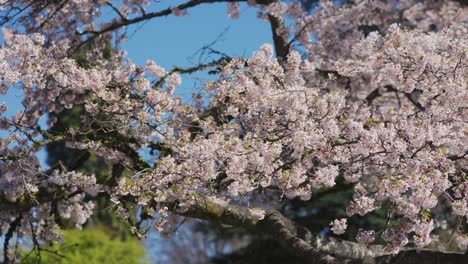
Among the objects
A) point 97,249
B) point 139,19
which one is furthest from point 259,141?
point 97,249

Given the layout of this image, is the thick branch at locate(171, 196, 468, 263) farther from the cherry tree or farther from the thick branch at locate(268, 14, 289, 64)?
the thick branch at locate(268, 14, 289, 64)

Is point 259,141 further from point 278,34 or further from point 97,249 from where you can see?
point 97,249

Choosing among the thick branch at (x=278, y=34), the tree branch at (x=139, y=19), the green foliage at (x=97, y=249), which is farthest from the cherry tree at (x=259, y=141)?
the green foliage at (x=97, y=249)

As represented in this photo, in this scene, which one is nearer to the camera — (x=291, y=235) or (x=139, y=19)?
(x=291, y=235)

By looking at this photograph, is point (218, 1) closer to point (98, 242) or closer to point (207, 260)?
point (207, 260)

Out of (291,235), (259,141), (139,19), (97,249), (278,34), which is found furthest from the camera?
(97,249)

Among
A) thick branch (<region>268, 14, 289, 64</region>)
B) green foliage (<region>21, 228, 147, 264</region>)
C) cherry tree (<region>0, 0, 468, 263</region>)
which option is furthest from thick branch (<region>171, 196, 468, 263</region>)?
green foliage (<region>21, 228, 147, 264</region>)

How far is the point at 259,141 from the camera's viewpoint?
485 centimetres

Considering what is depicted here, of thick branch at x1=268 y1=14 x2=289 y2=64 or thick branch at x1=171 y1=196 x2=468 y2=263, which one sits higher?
thick branch at x1=268 y1=14 x2=289 y2=64

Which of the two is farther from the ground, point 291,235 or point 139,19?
point 139,19

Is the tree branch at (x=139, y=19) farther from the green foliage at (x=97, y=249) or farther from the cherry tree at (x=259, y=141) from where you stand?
the green foliage at (x=97, y=249)

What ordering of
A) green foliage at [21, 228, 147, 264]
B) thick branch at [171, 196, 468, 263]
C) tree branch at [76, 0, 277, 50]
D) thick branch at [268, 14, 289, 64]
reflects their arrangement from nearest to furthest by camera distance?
thick branch at [171, 196, 468, 263], tree branch at [76, 0, 277, 50], thick branch at [268, 14, 289, 64], green foliage at [21, 228, 147, 264]

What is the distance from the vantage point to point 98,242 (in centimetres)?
1245

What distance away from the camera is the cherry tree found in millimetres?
4734
